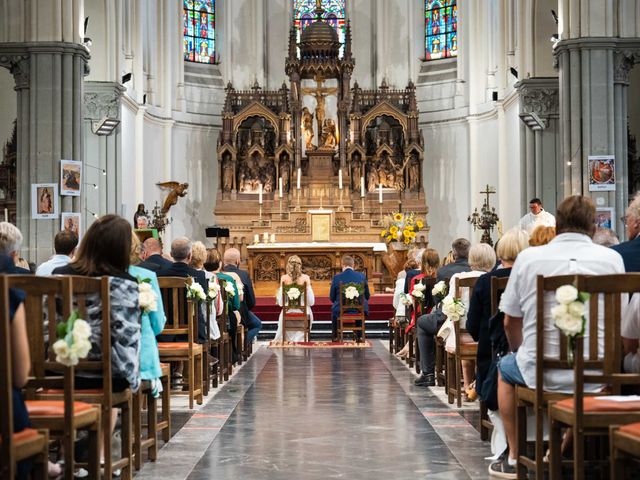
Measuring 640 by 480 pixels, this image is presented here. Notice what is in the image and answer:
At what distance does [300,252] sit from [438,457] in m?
16.9

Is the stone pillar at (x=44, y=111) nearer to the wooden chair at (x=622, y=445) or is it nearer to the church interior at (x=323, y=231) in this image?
the church interior at (x=323, y=231)

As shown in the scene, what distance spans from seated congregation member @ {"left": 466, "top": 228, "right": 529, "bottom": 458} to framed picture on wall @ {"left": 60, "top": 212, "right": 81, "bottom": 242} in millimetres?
11264

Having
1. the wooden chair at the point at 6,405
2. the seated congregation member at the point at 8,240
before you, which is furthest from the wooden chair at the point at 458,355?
the wooden chair at the point at 6,405

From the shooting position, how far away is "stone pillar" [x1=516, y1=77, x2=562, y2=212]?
22.3 meters

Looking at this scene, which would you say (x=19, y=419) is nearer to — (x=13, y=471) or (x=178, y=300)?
(x=13, y=471)

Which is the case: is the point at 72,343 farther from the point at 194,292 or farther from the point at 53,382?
the point at 194,292

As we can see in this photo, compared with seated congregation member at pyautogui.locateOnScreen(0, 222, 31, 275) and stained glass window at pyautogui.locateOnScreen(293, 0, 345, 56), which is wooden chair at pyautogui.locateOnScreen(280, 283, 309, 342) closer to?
seated congregation member at pyautogui.locateOnScreen(0, 222, 31, 275)

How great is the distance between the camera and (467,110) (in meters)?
Answer: 27.9

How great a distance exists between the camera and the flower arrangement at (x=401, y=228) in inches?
974

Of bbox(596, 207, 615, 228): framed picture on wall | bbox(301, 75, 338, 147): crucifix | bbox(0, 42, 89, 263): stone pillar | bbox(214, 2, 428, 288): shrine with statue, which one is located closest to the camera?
bbox(596, 207, 615, 228): framed picture on wall

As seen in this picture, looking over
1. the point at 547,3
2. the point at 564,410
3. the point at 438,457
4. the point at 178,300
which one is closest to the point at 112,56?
the point at 547,3

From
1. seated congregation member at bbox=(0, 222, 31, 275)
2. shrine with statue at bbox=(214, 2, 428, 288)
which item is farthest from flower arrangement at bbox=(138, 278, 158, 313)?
shrine with statue at bbox=(214, 2, 428, 288)

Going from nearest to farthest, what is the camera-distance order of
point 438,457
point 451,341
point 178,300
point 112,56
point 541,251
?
point 541,251, point 438,457, point 178,300, point 451,341, point 112,56

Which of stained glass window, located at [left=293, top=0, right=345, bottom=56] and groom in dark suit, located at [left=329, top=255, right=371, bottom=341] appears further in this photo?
stained glass window, located at [left=293, top=0, right=345, bottom=56]
